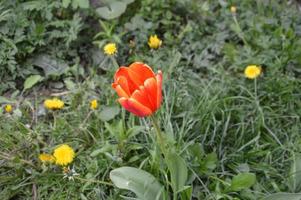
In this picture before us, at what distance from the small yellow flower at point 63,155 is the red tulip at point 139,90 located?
0.69 metres

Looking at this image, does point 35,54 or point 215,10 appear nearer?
point 35,54

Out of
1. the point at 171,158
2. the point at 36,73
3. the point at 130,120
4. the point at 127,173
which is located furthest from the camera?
the point at 36,73

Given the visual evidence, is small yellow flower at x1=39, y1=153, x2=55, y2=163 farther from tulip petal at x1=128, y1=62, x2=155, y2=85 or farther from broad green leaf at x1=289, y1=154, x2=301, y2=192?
broad green leaf at x1=289, y1=154, x2=301, y2=192

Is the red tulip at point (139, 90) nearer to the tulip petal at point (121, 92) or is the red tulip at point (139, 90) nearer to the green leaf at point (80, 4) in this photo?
the tulip petal at point (121, 92)

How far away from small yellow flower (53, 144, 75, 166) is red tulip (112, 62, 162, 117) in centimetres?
69

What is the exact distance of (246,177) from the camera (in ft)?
6.75

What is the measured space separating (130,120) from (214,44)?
0.91 meters

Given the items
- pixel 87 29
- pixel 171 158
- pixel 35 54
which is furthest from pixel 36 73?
pixel 171 158

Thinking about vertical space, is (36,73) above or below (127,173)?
below

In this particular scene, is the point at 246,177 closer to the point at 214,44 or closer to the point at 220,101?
the point at 220,101

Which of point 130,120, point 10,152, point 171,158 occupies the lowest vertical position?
point 10,152

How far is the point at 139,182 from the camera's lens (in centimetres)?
202

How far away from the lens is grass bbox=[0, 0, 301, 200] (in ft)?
7.41

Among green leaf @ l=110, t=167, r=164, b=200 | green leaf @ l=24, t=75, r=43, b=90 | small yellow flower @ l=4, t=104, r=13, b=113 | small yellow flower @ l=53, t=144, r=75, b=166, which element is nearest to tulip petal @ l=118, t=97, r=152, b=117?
green leaf @ l=110, t=167, r=164, b=200
